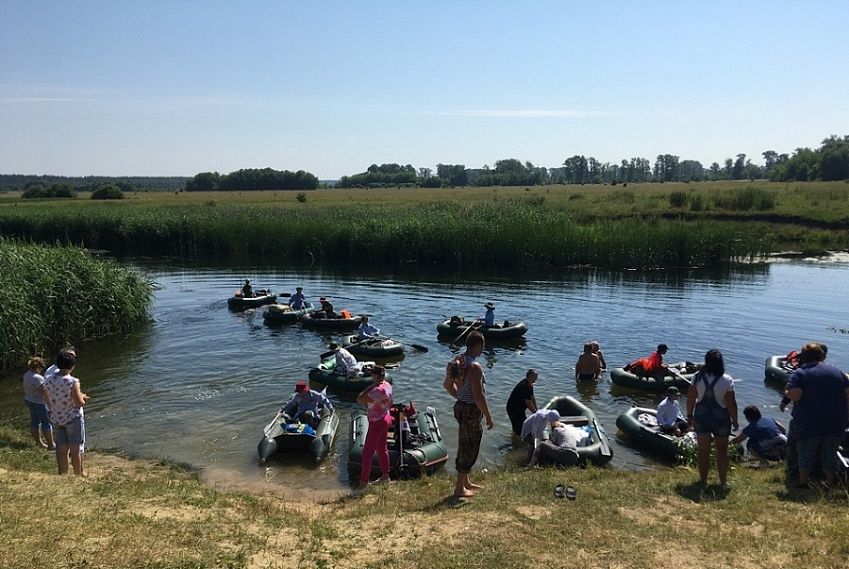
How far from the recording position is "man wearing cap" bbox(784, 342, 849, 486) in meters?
9.26

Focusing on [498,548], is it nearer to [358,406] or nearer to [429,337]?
[358,406]

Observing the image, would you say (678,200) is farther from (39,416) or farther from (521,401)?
Answer: (39,416)

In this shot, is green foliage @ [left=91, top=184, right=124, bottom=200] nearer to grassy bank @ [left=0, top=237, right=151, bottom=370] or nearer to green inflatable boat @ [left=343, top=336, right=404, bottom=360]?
grassy bank @ [left=0, top=237, right=151, bottom=370]

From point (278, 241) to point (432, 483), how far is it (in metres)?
37.4

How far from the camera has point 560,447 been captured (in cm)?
1265

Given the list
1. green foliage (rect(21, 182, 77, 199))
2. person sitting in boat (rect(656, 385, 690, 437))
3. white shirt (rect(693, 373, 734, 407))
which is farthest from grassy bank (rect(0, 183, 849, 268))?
green foliage (rect(21, 182, 77, 199))

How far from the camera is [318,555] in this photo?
7.51m

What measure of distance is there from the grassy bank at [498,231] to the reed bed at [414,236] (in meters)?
0.07

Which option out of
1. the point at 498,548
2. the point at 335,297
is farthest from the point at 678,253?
the point at 498,548

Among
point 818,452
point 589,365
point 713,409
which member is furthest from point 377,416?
point 589,365

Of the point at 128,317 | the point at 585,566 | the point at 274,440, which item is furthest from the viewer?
the point at 128,317

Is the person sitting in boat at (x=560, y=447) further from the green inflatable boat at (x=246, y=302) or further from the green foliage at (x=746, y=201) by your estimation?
the green foliage at (x=746, y=201)

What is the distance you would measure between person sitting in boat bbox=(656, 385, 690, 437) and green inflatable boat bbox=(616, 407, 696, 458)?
16 cm

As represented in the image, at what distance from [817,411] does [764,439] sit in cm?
361
